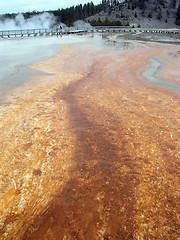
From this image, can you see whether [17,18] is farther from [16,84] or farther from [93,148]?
[93,148]

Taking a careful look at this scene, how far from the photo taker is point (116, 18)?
7719 centimetres

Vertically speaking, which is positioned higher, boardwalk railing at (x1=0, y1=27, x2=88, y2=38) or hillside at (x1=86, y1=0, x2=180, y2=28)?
hillside at (x1=86, y1=0, x2=180, y2=28)

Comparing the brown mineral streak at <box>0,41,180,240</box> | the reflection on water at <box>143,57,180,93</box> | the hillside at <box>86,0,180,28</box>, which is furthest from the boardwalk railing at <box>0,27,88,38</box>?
the hillside at <box>86,0,180,28</box>

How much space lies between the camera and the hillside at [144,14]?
252 feet

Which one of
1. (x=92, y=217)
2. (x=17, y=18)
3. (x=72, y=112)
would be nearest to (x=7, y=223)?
(x=92, y=217)

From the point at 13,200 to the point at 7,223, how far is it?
395 mm

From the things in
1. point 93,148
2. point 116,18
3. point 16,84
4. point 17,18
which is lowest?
point 93,148

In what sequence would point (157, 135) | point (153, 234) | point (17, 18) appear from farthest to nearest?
point (17, 18)
point (157, 135)
point (153, 234)

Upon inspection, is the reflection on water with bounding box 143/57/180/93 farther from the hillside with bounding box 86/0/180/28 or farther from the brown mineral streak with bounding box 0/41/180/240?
the hillside with bounding box 86/0/180/28

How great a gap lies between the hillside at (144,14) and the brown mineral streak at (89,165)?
77107mm

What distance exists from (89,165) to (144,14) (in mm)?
96968

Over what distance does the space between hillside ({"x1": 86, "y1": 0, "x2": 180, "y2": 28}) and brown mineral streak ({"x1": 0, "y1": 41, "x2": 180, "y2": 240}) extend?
77107 mm

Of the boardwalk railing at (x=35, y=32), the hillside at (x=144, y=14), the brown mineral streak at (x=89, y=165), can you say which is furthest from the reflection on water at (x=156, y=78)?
the hillside at (x=144, y=14)

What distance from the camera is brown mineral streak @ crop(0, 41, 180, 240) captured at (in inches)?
112
